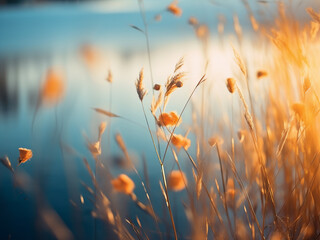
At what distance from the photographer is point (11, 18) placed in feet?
29.5

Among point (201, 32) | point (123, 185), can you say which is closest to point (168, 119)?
point (123, 185)

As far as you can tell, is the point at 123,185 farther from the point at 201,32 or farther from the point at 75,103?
the point at 75,103

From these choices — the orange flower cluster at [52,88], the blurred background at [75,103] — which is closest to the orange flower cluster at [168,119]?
the blurred background at [75,103]

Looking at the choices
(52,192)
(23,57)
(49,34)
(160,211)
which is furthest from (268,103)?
(49,34)

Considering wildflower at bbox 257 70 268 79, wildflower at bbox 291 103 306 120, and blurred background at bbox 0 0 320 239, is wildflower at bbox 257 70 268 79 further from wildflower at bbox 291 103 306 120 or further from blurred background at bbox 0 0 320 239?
wildflower at bbox 291 103 306 120

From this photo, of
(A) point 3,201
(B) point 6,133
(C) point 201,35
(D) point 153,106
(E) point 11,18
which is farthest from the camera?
(E) point 11,18

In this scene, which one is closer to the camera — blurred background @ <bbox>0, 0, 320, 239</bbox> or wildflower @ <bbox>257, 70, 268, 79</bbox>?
blurred background @ <bbox>0, 0, 320, 239</bbox>

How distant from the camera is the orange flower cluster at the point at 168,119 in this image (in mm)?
624

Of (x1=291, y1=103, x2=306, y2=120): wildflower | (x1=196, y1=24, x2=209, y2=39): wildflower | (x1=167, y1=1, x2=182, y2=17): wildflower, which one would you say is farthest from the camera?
(x1=196, y1=24, x2=209, y2=39): wildflower

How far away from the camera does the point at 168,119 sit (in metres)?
0.63

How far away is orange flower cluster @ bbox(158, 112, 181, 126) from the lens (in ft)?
2.05

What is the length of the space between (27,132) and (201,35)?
1.18 meters

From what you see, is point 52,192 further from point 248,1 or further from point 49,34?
point 49,34

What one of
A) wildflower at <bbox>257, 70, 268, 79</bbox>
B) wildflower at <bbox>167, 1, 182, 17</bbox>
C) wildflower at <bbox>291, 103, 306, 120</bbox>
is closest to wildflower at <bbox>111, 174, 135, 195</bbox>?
wildflower at <bbox>291, 103, 306, 120</bbox>
